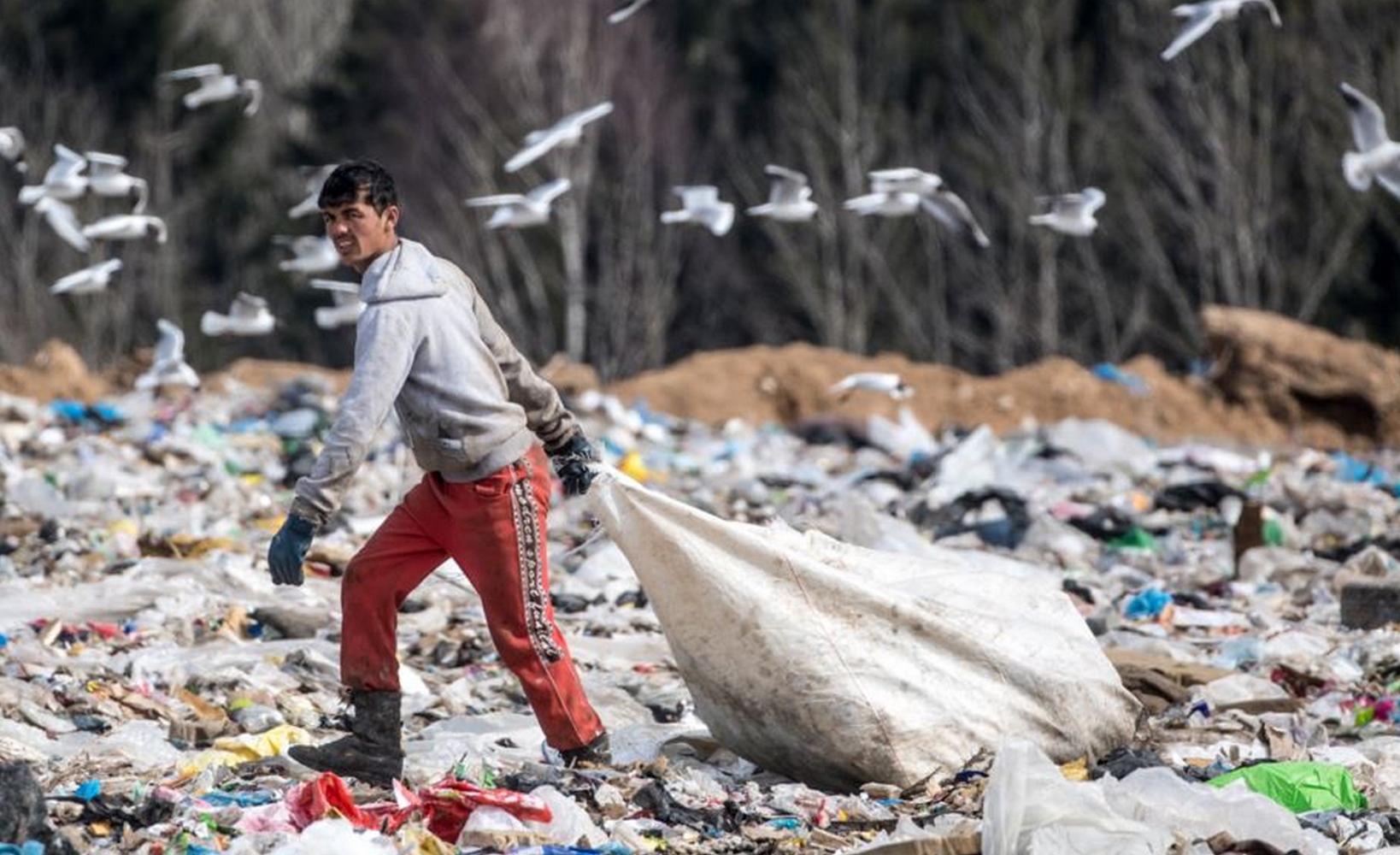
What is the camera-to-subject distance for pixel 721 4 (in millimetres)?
31297

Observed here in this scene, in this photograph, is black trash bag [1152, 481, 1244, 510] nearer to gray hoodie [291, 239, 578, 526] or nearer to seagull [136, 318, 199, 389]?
seagull [136, 318, 199, 389]

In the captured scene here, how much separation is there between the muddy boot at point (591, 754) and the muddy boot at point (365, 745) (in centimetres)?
38

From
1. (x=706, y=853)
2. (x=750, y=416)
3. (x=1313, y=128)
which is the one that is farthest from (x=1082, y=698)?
(x=1313, y=128)

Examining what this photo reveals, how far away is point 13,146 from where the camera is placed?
1005 centimetres

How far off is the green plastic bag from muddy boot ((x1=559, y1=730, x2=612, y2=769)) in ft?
4.36

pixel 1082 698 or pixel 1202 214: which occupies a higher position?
pixel 1082 698

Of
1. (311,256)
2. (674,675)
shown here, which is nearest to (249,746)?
(674,675)

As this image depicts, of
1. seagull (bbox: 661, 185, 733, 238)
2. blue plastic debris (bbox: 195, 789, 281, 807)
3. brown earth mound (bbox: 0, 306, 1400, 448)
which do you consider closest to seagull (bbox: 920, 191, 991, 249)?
seagull (bbox: 661, 185, 733, 238)

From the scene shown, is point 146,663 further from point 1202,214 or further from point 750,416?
point 1202,214

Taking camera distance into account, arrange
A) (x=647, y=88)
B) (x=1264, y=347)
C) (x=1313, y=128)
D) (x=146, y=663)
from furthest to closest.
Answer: (x=647, y=88), (x=1313, y=128), (x=1264, y=347), (x=146, y=663)

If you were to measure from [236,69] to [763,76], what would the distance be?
23.8 feet

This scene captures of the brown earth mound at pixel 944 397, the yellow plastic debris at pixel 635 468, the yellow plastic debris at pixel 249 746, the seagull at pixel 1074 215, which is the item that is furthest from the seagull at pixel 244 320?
the yellow plastic debris at pixel 249 746

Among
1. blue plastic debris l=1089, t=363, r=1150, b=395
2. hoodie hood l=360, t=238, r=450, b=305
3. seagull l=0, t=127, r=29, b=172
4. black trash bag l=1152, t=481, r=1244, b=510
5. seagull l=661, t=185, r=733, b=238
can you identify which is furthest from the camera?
blue plastic debris l=1089, t=363, r=1150, b=395

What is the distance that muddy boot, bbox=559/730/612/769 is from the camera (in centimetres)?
514
